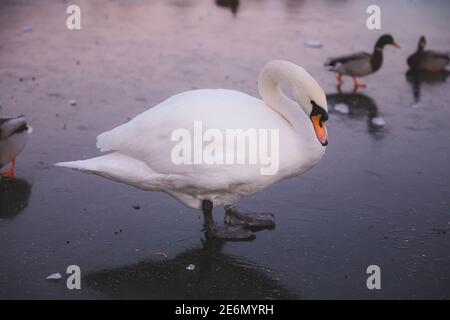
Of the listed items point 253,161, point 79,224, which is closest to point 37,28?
point 79,224

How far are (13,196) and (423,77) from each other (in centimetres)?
677

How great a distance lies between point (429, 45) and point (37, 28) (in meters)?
7.39

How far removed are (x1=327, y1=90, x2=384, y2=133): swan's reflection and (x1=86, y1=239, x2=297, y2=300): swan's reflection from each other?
3.56 metres

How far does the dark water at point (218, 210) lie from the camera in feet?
15.2

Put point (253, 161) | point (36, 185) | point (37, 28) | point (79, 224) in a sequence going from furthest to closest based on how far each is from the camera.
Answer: point (37, 28) → point (36, 185) → point (79, 224) → point (253, 161)

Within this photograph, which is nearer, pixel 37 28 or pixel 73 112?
pixel 73 112

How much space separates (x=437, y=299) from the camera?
4.38 metres

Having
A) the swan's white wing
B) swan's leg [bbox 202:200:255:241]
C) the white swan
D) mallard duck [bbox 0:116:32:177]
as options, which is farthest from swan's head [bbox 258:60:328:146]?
mallard duck [bbox 0:116:32:177]

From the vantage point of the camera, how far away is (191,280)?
15.1 ft

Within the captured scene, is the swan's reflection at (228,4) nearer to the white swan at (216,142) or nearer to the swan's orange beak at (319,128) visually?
the white swan at (216,142)

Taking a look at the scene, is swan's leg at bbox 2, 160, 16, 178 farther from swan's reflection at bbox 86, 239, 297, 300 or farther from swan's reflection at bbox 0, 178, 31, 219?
swan's reflection at bbox 86, 239, 297, 300

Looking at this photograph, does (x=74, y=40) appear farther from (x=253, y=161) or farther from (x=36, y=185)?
(x=253, y=161)

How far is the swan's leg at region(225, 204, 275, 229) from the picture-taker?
215 inches

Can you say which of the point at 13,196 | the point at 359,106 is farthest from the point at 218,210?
the point at 359,106
